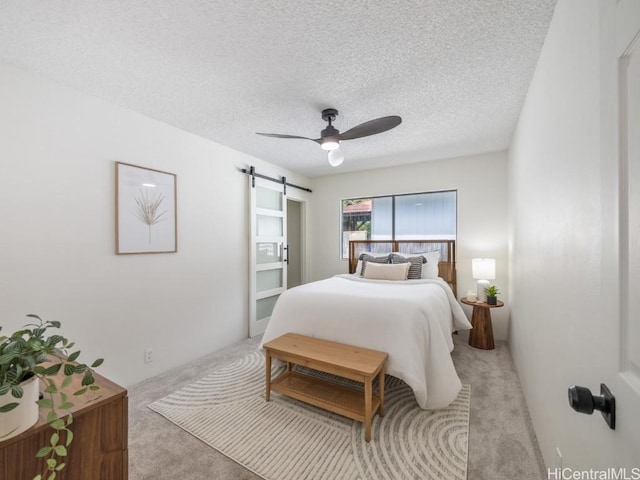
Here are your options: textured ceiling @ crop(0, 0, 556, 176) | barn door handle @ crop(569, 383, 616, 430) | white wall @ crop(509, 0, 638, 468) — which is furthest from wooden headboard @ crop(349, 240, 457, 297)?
barn door handle @ crop(569, 383, 616, 430)

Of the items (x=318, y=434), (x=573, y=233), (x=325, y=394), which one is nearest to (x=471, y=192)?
(x=573, y=233)

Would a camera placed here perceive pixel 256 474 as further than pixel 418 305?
No

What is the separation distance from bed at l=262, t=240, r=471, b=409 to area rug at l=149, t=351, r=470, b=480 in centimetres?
21

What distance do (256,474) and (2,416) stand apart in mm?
1263

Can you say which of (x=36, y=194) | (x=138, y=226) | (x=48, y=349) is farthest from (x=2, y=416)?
(x=138, y=226)

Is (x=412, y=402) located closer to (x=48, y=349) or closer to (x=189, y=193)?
(x=48, y=349)

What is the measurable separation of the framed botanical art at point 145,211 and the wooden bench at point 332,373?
4.86ft

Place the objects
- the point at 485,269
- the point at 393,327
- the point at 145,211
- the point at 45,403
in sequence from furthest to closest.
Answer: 1. the point at 485,269
2. the point at 145,211
3. the point at 393,327
4. the point at 45,403

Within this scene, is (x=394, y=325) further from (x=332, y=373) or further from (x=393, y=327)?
(x=332, y=373)

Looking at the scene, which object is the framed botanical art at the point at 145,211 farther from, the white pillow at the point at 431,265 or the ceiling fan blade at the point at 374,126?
the white pillow at the point at 431,265

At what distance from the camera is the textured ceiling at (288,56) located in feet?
4.57

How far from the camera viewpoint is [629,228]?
0.55 metres

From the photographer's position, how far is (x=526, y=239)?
2131 mm

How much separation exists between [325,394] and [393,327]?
721mm
